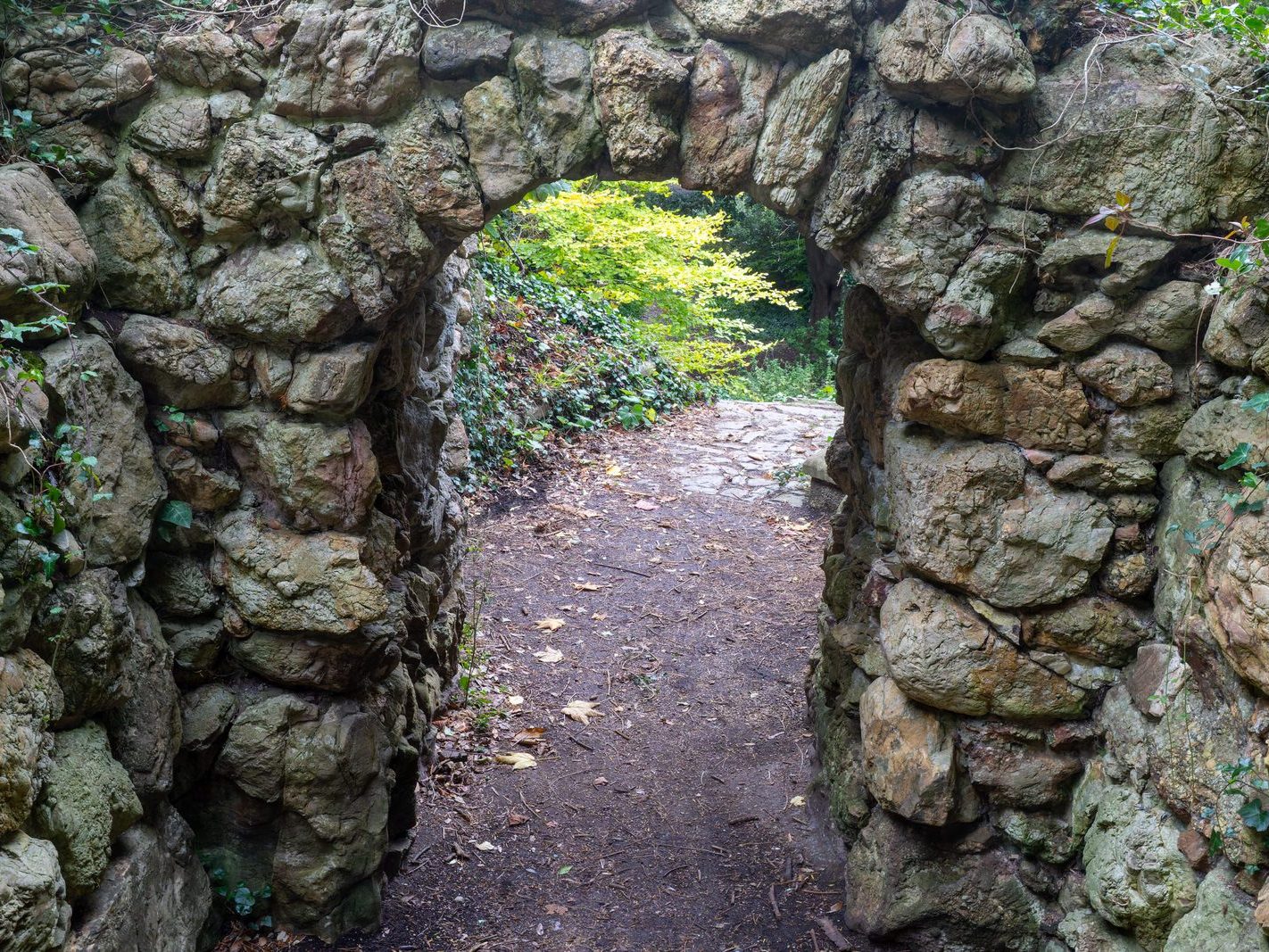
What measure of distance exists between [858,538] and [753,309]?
1316 centimetres

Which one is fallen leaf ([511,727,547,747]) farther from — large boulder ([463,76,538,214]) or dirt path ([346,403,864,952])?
large boulder ([463,76,538,214])

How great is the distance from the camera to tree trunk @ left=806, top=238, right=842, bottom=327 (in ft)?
53.4

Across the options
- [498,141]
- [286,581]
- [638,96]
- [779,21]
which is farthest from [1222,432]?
[286,581]

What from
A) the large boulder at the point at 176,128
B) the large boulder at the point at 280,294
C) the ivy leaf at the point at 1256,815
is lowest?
the ivy leaf at the point at 1256,815

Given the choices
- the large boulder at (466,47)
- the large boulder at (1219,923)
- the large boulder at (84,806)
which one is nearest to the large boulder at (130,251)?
the large boulder at (466,47)

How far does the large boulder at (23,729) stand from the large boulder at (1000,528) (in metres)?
3.03

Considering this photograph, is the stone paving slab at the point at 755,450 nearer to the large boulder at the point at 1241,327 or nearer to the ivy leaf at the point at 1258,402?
the large boulder at the point at 1241,327

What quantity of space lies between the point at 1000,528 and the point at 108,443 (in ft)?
10.8

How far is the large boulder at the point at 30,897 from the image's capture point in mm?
2598

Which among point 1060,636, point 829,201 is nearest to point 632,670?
point 1060,636

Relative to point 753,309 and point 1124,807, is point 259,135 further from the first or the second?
point 753,309

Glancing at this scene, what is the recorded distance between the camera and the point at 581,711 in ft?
19.6

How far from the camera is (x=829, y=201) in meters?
3.57

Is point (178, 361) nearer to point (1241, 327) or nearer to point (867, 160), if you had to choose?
point (867, 160)
